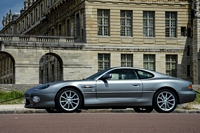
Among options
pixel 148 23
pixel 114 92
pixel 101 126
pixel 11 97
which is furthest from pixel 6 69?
pixel 101 126

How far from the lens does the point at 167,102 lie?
15383 millimetres

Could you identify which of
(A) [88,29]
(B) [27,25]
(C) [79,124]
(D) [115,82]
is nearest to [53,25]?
(A) [88,29]

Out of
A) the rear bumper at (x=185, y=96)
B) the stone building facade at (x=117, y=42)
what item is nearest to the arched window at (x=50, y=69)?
the stone building facade at (x=117, y=42)

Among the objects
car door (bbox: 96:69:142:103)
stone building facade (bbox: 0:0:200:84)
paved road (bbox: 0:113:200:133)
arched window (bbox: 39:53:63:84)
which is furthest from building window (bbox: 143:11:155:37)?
paved road (bbox: 0:113:200:133)

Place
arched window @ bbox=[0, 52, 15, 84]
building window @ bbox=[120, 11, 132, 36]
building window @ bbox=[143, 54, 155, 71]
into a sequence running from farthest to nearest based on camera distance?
arched window @ bbox=[0, 52, 15, 84] → building window @ bbox=[143, 54, 155, 71] → building window @ bbox=[120, 11, 132, 36]

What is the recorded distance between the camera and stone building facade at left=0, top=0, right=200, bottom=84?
45.3 m

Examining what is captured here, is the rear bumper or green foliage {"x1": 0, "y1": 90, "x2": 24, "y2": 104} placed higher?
the rear bumper

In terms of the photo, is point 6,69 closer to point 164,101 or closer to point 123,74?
point 123,74

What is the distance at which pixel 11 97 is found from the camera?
105 ft

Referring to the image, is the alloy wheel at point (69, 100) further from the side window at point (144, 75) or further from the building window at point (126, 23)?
the building window at point (126, 23)

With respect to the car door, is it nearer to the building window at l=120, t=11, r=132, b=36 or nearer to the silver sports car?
the silver sports car

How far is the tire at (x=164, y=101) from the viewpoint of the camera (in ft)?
50.3

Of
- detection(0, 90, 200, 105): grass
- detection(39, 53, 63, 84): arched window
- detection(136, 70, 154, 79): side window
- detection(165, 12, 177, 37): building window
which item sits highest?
detection(165, 12, 177, 37): building window

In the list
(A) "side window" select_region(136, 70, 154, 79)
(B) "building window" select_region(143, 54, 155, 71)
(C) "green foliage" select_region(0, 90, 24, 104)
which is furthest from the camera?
(B) "building window" select_region(143, 54, 155, 71)
